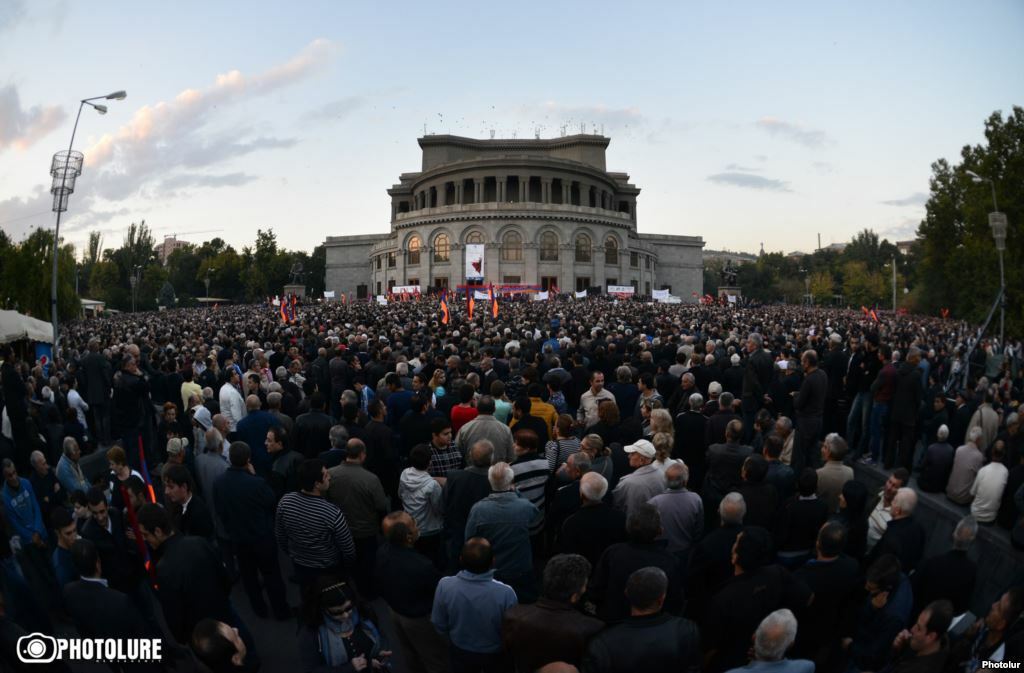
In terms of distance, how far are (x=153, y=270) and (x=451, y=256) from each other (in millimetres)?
39778

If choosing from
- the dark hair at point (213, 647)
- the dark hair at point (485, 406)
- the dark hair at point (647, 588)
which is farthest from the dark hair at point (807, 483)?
the dark hair at point (213, 647)

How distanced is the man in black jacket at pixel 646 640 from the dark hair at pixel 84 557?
342 centimetres

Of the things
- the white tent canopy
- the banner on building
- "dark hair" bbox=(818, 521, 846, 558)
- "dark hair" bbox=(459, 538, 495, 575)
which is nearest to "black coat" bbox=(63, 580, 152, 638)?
"dark hair" bbox=(459, 538, 495, 575)

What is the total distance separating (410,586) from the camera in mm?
4539

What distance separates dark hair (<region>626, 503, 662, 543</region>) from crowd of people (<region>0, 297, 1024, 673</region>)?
0.02 m

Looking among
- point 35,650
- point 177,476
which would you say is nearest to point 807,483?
point 177,476

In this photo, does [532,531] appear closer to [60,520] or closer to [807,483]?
[807,483]

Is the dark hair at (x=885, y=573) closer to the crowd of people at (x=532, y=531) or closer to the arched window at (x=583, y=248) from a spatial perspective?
the crowd of people at (x=532, y=531)

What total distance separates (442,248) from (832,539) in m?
69.5

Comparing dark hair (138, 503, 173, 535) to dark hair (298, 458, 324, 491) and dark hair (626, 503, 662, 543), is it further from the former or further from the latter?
dark hair (626, 503, 662, 543)

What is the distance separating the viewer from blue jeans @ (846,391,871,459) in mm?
10404

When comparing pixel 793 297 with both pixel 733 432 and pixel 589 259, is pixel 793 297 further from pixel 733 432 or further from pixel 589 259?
pixel 733 432

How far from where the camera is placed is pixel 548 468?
653 cm

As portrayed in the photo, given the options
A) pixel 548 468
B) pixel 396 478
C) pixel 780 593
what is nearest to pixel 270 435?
pixel 396 478
